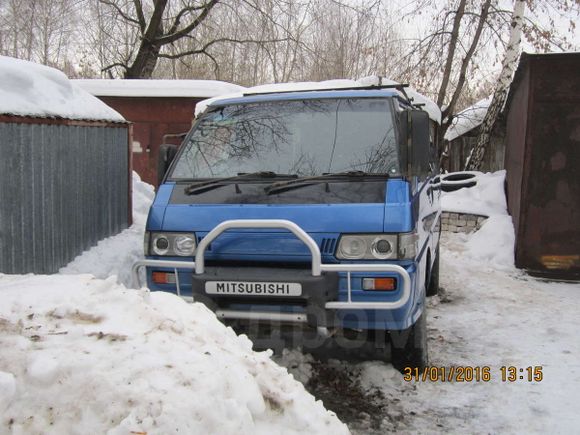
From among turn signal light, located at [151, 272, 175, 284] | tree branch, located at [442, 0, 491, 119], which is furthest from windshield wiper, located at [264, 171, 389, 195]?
tree branch, located at [442, 0, 491, 119]

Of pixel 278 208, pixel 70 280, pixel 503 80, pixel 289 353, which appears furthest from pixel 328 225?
pixel 503 80

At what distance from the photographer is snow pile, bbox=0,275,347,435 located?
1.94 m

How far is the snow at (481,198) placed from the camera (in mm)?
9172

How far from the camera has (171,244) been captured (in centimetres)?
383

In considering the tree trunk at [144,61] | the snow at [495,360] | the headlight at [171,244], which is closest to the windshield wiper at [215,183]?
the headlight at [171,244]

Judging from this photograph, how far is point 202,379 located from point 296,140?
7.86ft

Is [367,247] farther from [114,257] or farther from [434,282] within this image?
[114,257]

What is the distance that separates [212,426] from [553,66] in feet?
21.9

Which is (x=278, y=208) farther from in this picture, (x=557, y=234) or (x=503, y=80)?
(x=503, y=80)

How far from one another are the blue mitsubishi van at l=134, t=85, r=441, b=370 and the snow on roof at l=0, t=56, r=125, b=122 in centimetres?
182

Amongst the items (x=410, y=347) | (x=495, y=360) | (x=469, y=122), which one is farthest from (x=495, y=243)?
(x=469, y=122)

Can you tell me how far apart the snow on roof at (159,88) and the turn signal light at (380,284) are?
9755 mm

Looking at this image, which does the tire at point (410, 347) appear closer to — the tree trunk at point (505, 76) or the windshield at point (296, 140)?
A: the windshield at point (296, 140)

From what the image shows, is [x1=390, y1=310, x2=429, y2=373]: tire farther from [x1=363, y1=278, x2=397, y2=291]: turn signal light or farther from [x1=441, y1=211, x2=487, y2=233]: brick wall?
[x1=441, y1=211, x2=487, y2=233]: brick wall
